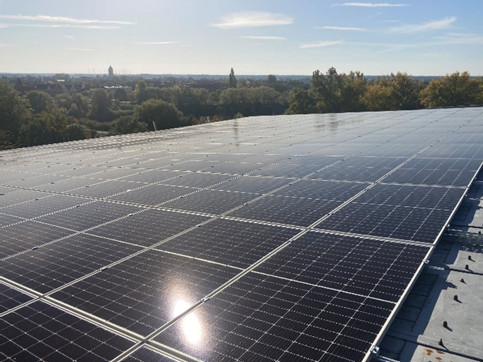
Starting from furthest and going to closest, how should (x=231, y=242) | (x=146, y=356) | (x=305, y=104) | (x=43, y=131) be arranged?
(x=305, y=104), (x=43, y=131), (x=231, y=242), (x=146, y=356)

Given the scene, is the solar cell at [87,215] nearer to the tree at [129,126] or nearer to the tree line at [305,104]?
the tree line at [305,104]

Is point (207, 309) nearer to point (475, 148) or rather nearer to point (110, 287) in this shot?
point (110, 287)

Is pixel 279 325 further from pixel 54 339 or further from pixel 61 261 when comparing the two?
pixel 61 261

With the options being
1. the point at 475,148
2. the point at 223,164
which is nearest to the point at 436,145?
the point at 475,148

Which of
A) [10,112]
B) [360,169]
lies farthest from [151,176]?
[10,112]

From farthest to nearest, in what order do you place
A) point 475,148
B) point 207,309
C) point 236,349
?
point 475,148 < point 207,309 < point 236,349
